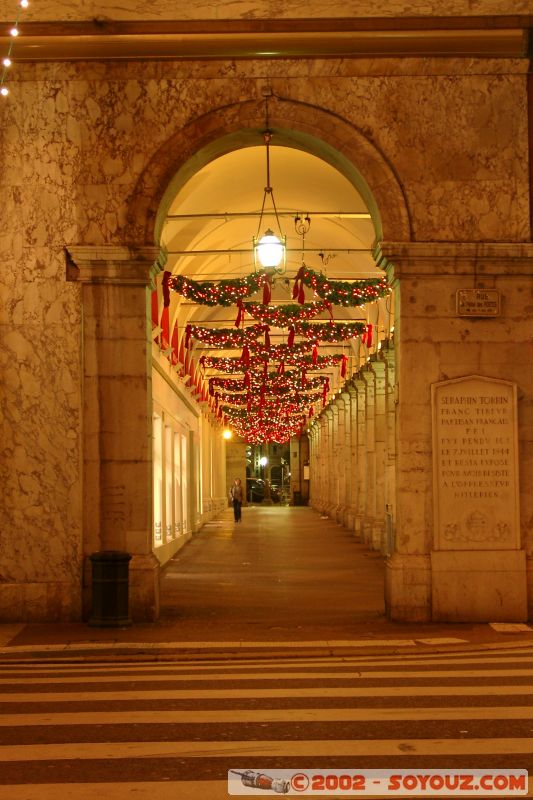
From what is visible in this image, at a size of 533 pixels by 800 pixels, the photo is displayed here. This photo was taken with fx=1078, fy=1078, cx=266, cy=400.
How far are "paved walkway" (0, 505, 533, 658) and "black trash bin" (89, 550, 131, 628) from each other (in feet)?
0.46

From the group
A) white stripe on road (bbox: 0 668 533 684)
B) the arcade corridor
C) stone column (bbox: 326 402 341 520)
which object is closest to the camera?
white stripe on road (bbox: 0 668 533 684)

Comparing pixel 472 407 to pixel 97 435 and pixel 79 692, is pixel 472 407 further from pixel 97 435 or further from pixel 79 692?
pixel 79 692

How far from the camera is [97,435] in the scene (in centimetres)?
1366

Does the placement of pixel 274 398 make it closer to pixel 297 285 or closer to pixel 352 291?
pixel 352 291

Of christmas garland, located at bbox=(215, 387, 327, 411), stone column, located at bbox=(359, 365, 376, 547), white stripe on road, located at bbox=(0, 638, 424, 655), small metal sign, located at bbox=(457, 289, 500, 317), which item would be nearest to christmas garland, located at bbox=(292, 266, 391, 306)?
small metal sign, located at bbox=(457, 289, 500, 317)

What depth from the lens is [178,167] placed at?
13.9 m

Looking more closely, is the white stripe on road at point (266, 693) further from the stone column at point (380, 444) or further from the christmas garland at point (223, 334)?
the stone column at point (380, 444)

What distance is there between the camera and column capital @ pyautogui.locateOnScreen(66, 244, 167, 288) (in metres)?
13.7

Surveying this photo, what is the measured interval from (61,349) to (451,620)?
235 inches

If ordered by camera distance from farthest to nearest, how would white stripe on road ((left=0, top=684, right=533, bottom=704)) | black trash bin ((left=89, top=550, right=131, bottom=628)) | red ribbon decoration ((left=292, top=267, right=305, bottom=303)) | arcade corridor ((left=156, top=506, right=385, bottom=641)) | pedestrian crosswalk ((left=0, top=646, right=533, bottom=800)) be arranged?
red ribbon decoration ((left=292, top=267, right=305, bottom=303))
arcade corridor ((left=156, top=506, right=385, bottom=641))
black trash bin ((left=89, top=550, right=131, bottom=628))
white stripe on road ((left=0, top=684, right=533, bottom=704))
pedestrian crosswalk ((left=0, top=646, right=533, bottom=800))

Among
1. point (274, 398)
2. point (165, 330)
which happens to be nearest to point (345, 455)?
point (274, 398)

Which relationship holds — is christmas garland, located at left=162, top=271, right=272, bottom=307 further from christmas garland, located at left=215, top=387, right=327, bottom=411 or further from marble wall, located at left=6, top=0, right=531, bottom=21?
christmas garland, located at left=215, top=387, right=327, bottom=411

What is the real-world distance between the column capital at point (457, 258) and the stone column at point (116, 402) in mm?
3087

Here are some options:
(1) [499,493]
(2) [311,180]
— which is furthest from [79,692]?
(2) [311,180]
